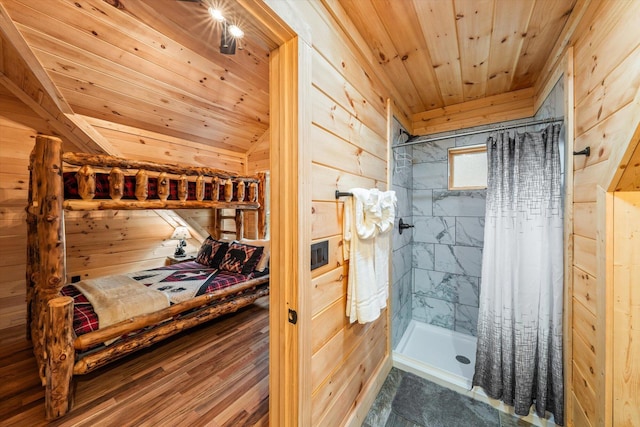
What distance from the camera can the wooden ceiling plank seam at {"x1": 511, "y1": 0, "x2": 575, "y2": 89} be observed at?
111cm

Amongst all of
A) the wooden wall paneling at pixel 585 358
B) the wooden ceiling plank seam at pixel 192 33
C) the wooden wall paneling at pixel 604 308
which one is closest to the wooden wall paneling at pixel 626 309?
the wooden wall paneling at pixel 604 308

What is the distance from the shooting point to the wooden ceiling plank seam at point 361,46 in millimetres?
1070

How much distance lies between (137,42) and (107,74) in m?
0.53

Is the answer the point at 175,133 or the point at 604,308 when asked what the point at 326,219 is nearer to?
the point at 604,308

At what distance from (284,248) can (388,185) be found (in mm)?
1212

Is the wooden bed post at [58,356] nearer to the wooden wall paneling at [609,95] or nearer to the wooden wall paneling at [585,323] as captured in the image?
the wooden wall paneling at [585,323]

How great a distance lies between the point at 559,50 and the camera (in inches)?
52.5

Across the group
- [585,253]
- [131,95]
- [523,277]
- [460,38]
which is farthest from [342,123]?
[131,95]

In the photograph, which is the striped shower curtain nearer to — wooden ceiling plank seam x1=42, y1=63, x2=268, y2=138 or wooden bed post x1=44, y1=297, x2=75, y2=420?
wooden bed post x1=44, y1=297, x2=75, y2=420

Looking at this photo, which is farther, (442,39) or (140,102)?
(140,102)

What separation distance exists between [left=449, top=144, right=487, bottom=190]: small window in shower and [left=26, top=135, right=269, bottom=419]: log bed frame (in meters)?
2.69

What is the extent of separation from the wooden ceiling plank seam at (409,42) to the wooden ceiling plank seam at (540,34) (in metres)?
0.52

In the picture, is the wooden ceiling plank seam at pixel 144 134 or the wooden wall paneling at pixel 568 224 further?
the wooden ceiling plank seam at pixel 144 134

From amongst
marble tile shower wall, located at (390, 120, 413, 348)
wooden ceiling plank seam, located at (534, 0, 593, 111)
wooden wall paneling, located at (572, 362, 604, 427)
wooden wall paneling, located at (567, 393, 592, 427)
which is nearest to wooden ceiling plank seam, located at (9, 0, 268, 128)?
marble tile shower wall, located at (390, 120, 413, 348)
